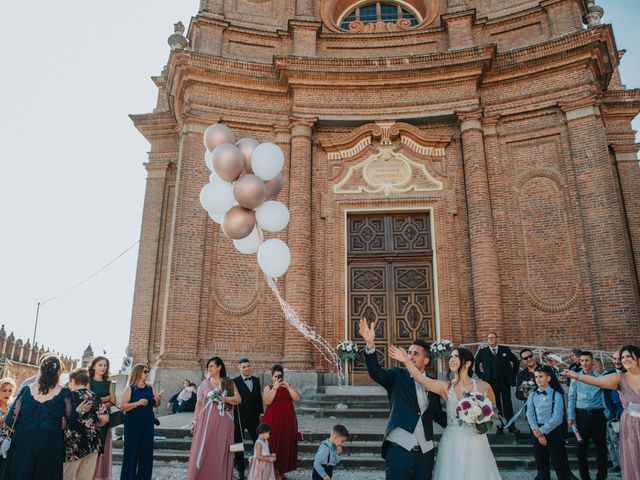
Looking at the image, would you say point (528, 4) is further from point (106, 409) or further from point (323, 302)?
point (106, 409)

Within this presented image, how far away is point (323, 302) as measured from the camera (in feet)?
41.8

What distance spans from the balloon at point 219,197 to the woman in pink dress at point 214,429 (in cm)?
231

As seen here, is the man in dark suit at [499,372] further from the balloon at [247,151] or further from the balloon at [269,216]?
the balloon at [247,151]

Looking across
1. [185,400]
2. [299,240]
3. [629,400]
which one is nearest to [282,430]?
[629,400]

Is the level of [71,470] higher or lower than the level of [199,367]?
lower

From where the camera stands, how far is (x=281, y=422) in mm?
6668

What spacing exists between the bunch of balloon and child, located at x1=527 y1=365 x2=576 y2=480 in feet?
12.4

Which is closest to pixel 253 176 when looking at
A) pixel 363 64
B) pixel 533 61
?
pixel 363 64

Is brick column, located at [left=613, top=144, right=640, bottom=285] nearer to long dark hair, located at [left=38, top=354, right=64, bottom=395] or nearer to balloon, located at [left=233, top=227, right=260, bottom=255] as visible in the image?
balloon, located at [left=233, top=227, right=260, bottom=255]

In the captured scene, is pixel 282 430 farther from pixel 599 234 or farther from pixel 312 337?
pixel 599 234

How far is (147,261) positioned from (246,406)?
8.97 m

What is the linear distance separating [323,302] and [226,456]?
6.79m

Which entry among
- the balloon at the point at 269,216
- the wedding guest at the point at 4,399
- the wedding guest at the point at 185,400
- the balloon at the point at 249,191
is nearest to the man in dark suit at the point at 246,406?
the balloon at the point at 269,216

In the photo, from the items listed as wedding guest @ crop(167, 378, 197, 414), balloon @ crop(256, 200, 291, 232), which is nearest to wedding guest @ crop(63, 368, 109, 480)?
balloon @ crop(256, 200, 291, 232)
